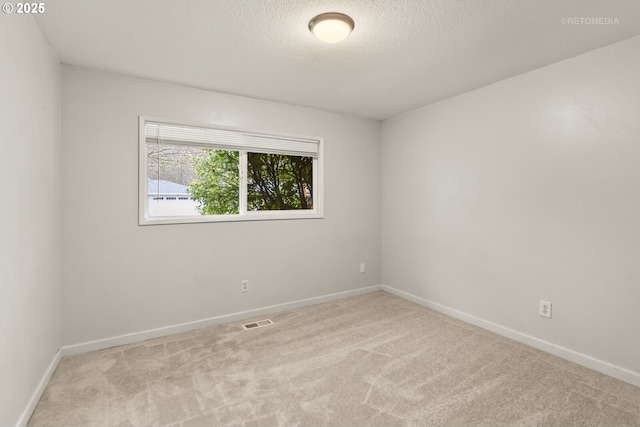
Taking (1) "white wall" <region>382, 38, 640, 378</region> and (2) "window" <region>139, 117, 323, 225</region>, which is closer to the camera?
(1) "white wall" <region>382, 38, 640, 378</region>

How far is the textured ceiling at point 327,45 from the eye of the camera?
1.83 meters

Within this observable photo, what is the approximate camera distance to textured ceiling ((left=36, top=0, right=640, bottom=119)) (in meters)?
1.83

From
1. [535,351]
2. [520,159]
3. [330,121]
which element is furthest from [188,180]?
[535,351]

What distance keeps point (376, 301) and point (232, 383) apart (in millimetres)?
2183

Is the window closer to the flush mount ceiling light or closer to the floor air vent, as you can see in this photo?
the floor air vent

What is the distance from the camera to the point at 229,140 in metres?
3.26

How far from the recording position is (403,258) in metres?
4.04

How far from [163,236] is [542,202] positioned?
3.35m

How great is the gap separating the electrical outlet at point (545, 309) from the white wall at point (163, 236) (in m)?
2.09

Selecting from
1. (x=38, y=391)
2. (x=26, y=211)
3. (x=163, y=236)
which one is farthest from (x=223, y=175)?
(x=38, y=391)

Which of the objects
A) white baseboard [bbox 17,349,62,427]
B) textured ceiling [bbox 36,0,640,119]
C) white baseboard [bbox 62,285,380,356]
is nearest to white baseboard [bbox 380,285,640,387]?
white baseboard [bbox 62,285,380,356]

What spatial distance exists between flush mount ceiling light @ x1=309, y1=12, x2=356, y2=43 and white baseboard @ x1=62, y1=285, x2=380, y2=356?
8.84ft

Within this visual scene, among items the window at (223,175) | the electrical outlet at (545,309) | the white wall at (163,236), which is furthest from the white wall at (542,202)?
the window at (223,175)

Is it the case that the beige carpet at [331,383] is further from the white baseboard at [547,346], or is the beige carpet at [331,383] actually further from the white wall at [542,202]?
the white wall at [542,202]
